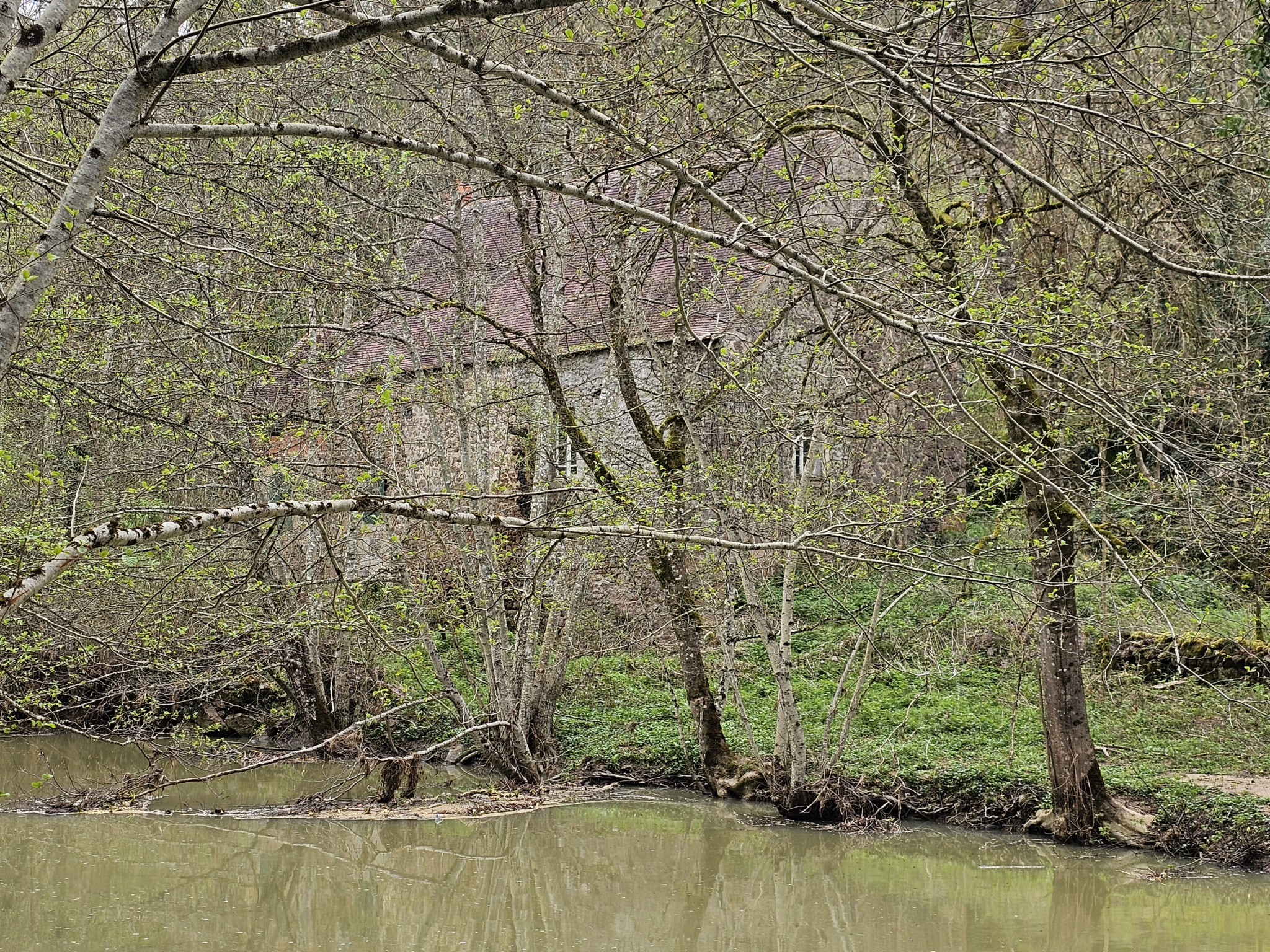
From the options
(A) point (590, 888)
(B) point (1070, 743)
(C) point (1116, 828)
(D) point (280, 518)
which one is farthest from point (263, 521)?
(C) point (1116, 828)

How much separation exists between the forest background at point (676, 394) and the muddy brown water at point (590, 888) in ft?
2.75

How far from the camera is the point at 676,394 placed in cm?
1126

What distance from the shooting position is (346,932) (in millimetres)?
7855

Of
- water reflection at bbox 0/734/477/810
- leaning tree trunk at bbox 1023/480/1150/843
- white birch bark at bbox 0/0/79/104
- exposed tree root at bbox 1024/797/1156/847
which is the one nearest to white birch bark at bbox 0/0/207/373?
white birch bark at bbox 0/0/79/104

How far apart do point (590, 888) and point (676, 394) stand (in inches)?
185

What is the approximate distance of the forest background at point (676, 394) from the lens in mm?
4430

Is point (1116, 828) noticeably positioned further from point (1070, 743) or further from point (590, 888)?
point (590, 888)

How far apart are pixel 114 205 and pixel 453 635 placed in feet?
22.8

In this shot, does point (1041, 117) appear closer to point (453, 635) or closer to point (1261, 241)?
point (1261, 241)

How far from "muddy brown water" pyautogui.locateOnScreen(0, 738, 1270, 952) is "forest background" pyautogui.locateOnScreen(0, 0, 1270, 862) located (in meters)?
0.84

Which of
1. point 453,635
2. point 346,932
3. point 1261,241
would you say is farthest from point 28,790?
point 1261,241

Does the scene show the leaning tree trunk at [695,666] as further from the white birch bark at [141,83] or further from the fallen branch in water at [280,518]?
the white birch bark at [141,83]

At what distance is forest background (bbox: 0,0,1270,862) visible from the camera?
14.5ft

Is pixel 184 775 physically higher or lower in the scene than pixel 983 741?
lower
